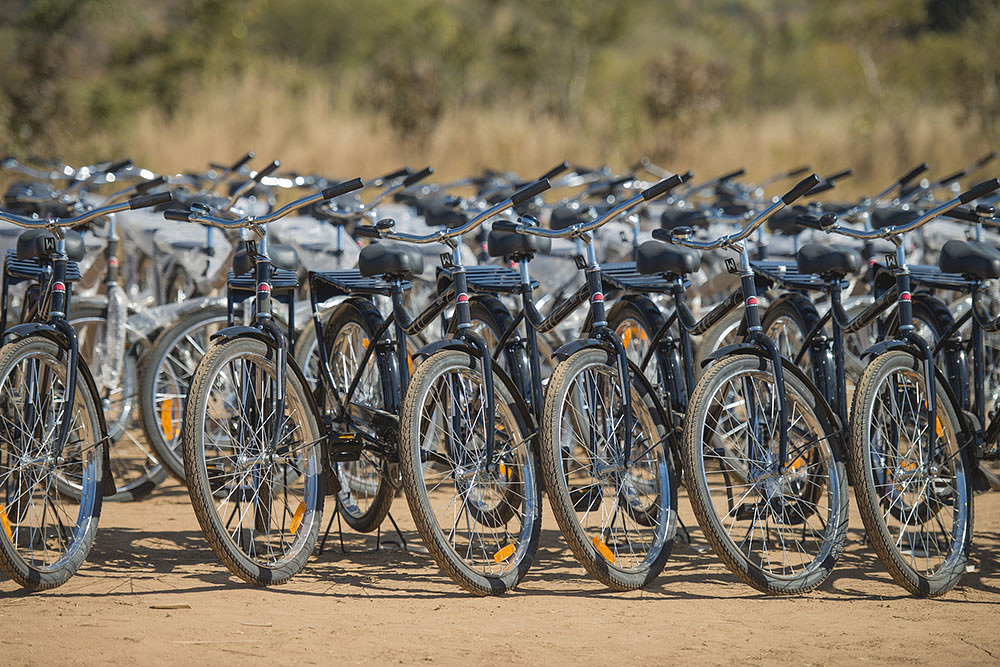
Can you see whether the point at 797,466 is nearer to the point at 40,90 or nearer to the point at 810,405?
the point at 810,405

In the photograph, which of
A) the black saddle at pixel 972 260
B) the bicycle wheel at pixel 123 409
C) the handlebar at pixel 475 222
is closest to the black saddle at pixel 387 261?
the handlebar at pixel 475 222

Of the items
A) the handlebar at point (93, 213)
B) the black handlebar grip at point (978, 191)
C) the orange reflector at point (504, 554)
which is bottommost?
the orange reflector at point (504, 554)

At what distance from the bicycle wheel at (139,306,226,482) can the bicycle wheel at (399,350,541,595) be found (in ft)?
4.22

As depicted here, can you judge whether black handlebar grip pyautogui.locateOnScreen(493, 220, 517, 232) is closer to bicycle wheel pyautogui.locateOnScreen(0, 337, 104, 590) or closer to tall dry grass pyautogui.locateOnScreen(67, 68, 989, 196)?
bicycle wheel pyautogui.locateOnScreen(0, 337, 104, 590)

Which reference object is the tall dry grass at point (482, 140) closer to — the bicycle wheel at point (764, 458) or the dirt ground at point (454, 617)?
the dirt ground at point (454, 617)

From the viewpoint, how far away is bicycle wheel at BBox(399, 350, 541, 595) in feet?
13.5

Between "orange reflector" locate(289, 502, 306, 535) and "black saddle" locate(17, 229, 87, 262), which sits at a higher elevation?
"black saddle" locate(17, 229, 87, 262)

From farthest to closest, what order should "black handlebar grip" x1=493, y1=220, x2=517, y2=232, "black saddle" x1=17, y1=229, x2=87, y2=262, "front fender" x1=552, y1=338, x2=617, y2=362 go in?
1. "black handlebar grip" x1=493, y1=220, x2=517, y2=232
2. "black saddle" x1=17, y1=229, x2=87, y2=262
3. "front fender" x1=552, y1=338, x2=617, y2=362

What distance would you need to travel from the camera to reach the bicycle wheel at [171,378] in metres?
5.30

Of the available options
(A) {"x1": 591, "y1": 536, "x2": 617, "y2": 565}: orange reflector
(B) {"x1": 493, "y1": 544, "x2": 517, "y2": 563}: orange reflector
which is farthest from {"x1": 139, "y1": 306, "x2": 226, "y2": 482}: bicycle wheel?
(A) {"x1": 591, "y1": 536, "x2": 617, "y2": 565}: orange reflector

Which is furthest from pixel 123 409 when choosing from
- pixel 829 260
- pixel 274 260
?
pixel 829 260

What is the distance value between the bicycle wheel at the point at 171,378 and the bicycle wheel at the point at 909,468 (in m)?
2.56

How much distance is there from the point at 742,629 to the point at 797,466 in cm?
134

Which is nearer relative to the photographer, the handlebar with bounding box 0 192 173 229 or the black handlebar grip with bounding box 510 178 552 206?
the handlebar with bounding box 0 192 173 229
